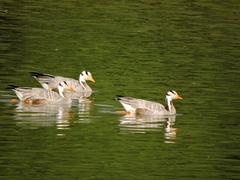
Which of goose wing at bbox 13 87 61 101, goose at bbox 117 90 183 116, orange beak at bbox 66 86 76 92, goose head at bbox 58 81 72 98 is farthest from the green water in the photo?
orange beak at bbox 66 86 76 92

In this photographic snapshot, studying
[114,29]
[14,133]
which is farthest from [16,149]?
[114,29]

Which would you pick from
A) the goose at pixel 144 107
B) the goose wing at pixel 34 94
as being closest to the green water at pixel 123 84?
the goose at pixel 144 107

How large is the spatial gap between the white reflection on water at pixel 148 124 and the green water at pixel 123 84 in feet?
0.14


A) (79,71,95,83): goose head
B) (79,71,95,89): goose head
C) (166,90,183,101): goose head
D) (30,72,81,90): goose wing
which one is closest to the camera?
(166,90,183,101): goose head

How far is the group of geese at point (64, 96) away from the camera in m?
37.8

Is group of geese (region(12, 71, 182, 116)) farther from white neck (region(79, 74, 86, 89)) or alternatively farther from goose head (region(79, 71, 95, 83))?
goose head (region(79, 71, 95, 83))

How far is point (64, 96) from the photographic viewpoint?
1624 inches

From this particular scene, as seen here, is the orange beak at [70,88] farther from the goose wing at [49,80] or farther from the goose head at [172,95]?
the goose head at [172,95]

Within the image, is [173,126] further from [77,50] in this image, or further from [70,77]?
[77,50]

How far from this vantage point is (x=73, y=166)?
98.7 ft

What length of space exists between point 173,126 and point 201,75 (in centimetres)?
928

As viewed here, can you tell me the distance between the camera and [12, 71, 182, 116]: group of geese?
124ft

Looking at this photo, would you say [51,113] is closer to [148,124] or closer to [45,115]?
[45,115]

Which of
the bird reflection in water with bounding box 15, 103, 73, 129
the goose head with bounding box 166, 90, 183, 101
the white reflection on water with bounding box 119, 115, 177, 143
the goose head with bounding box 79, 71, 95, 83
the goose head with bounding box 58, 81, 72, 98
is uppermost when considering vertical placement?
the goose head with bounding box 79, 71, 95, 83
